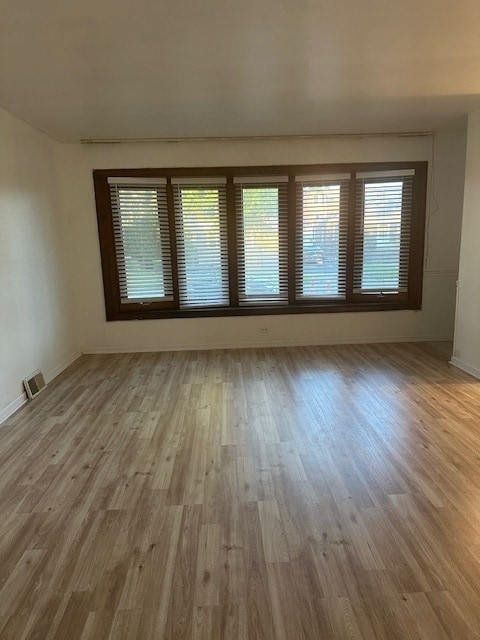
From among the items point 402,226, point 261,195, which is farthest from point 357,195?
point 261,195

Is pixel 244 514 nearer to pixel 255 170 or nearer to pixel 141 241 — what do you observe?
pixel 141 241

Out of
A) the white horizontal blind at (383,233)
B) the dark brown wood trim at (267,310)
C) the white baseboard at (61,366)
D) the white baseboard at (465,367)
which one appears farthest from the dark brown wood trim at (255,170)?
the white baseboard at (465,367)

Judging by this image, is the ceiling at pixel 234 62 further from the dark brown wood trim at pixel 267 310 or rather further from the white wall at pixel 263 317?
the dark brown wood trim at pixel 267 310

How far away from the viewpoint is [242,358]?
4.93 m

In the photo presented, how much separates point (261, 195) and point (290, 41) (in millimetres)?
2672

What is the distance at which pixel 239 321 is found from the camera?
17.5 ft

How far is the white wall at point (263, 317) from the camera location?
4.94m

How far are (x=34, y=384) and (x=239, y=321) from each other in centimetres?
248

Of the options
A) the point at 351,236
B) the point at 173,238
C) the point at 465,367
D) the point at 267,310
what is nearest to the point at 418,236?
the point at 351,236

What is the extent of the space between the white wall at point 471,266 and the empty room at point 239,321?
3 cm

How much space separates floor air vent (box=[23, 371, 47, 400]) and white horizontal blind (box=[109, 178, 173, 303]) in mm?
1481

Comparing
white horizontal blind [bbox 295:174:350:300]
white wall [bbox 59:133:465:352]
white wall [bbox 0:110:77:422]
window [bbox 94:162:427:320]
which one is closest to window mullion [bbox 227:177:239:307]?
window [bbox 94:162:427:320]

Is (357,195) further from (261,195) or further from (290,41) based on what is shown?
(290,41)

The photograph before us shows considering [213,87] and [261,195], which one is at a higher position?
[213,87]
